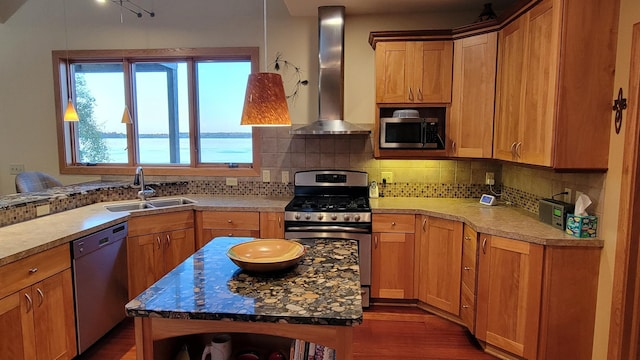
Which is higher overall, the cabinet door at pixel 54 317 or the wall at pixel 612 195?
the wall at pixel 612 195

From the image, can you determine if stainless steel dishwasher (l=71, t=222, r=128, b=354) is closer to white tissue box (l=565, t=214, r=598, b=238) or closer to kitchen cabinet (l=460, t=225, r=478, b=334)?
kitchen cabinet (l=460, t=225, r=478, b=334)

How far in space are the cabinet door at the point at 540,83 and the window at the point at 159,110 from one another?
2467mm

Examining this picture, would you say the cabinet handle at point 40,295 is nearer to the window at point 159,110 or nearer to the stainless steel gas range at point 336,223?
the stainless steel gas range at point 336,223

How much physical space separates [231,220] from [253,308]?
84.5 inches

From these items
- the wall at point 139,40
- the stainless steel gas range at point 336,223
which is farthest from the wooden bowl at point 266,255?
the wall at point 139,40

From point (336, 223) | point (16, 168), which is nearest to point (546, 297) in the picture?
point (336, 223)

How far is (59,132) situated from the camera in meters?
4.21

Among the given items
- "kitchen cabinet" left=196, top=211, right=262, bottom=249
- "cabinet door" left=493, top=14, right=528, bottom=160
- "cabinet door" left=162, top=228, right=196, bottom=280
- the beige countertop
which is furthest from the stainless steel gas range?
"cabinet door" left=493, top=14, right=528, bottom=160

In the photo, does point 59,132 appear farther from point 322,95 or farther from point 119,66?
point 322,95

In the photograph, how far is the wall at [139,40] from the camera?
12.3 feet

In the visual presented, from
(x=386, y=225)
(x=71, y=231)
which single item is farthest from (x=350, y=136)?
(x=71, y=231)

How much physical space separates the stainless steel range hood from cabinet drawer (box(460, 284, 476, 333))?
1.65 m

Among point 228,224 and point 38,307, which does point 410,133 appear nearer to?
point 228,224

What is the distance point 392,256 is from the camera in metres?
3.28
